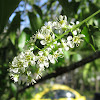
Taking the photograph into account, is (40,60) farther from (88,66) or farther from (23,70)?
(88,66)

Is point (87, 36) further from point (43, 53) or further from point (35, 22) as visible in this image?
point (35, 22)

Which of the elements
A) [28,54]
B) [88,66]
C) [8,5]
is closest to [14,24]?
[28,54]

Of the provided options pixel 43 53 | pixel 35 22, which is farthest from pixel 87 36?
pixel 35 22

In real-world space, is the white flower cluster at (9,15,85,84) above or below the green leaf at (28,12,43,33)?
below

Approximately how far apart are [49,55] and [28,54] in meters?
0.06

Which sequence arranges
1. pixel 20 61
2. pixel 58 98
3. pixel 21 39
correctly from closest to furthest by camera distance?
pixel 20 61, pixel 21 39, pixel 58 98

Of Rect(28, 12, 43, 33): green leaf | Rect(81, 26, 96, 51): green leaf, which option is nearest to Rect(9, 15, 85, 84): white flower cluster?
Rect(81, 26, 96, 51): green leaf

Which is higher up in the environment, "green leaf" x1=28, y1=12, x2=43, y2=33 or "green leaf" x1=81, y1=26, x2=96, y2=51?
"green leaf" x1=28, y1=12, x2=43, y2=33

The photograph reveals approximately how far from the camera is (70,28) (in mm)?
385

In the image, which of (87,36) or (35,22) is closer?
(87,36)

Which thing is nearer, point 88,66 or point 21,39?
point 21,39

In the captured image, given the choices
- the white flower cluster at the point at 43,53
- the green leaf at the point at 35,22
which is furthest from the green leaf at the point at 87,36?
the green leaf at the point at 35,22

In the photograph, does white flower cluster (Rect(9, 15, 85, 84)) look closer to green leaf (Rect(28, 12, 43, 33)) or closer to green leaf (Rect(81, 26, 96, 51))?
green leaf (Rect(81, 26, 96, 51))

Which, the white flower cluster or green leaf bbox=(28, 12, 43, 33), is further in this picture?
green leaf bbox=(28, 12, 43, 33)
